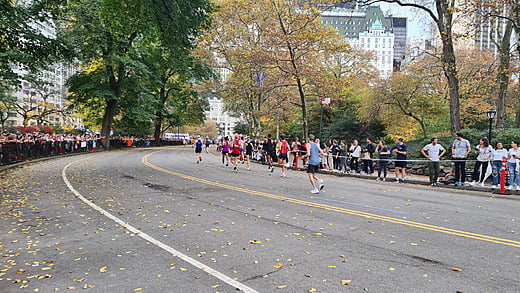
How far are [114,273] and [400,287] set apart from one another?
3550mm

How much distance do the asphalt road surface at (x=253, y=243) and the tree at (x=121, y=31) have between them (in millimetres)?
8131

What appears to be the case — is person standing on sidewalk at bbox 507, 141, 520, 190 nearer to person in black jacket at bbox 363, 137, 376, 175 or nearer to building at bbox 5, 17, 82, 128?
person in black jacket at bbox 363, 137, 376, 175

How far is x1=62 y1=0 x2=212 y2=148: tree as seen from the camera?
14.9 metres

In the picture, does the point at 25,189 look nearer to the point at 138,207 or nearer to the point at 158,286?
the point at 138,207

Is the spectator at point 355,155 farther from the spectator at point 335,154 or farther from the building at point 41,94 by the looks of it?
the building at point 41,94

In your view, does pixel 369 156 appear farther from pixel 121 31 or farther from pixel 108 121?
pixel 108 121

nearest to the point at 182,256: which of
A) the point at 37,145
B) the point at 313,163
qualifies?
the point at 313,163

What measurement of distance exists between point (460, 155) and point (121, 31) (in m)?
19.2

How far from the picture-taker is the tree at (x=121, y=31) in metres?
14.9

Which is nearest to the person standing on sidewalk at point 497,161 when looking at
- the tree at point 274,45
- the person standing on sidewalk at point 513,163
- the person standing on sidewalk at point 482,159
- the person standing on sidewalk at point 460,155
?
the person standing on sidewalk at point 513,163

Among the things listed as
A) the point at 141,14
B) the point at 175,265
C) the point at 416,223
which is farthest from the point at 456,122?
the point at 175,265

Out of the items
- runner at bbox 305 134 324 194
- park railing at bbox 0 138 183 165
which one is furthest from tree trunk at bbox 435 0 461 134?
park railing at bbox 0 138 183 165

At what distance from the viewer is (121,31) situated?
2106cm

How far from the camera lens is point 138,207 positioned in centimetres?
870
